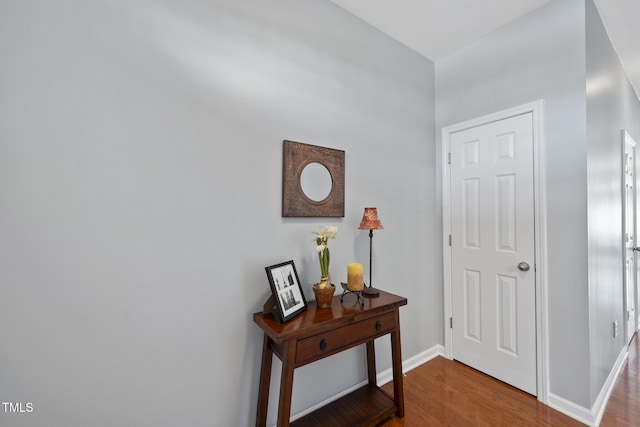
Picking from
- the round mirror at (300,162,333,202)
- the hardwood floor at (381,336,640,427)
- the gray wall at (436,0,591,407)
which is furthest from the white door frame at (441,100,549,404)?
the round mirror at (300,162,333,202)

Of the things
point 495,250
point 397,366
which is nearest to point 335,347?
point 397,366

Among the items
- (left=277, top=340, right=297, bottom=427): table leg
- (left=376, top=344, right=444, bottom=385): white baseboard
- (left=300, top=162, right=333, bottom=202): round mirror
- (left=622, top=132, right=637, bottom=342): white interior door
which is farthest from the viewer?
(left=622, top=132, right=637, bottom=342): white interior door

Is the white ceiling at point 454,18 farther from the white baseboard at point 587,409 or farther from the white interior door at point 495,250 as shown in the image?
the white baseboard at point 587,409

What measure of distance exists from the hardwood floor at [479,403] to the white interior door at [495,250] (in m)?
0.13

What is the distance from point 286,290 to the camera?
1.44 metres

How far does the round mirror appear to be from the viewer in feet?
5.48

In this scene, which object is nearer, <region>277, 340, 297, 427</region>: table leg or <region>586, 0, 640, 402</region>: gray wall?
<region>277, 340, 297, 427</region>: table leg

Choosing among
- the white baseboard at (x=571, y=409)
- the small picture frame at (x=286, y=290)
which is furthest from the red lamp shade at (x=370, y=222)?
the white baseboard at (x=571, y=409)

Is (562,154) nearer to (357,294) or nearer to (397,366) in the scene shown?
(357,294)

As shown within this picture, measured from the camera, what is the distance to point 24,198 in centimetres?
99

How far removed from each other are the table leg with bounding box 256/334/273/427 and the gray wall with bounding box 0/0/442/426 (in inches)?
2.9

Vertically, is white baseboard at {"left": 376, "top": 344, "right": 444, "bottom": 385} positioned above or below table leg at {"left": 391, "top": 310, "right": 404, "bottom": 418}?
below

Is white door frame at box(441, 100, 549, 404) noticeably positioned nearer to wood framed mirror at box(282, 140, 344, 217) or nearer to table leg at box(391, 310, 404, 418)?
table leg at box(391, 310, 404, 418)

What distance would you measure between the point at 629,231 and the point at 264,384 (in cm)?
355
